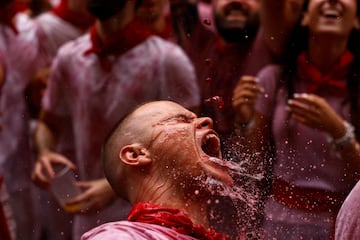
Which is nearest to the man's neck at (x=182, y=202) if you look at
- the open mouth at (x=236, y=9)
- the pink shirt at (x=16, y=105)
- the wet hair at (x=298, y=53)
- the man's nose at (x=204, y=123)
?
the man's nose at (x=204, y=123)

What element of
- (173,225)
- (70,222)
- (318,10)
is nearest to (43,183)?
(70,222)

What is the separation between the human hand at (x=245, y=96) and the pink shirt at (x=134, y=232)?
1.52ft

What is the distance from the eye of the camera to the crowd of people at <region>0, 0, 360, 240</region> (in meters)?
1.61

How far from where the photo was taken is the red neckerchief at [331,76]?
199 centimetres

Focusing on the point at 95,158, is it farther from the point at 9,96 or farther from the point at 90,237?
the point at 90,237

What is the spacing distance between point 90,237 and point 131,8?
0.78 m

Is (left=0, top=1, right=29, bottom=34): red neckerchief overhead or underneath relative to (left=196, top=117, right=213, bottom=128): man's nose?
underneath

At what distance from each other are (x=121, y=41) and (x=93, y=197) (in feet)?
1.04

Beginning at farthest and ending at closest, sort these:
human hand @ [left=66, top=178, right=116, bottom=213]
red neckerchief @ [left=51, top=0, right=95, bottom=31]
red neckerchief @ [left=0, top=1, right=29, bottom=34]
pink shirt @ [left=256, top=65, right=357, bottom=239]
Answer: red neckerchief @ [left=0, top=1, right=29, bottom=34] < red neckerchief @ [left=51, top=0, right=95, bottom=31] < human hand @ [left=66, top=178, right=116, bottom=213] < pink shirt @ [left=256, top=65, right=357, bottom=239]

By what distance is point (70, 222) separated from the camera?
7.47 feet

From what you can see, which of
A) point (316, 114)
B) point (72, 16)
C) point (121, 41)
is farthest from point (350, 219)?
point (72, 16)

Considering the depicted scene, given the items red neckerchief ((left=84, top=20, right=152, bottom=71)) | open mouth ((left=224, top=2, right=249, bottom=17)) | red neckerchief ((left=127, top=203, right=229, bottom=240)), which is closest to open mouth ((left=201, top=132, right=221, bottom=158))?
red neckerchief ((left=127, top=203, right=229, bottom=240))

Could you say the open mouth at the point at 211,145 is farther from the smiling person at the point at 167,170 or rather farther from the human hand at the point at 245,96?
the human hand at the point at 245,96

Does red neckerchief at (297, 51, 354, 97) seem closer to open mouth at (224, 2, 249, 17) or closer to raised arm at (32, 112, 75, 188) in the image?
open mouth at (224, 2, 249, 17)
